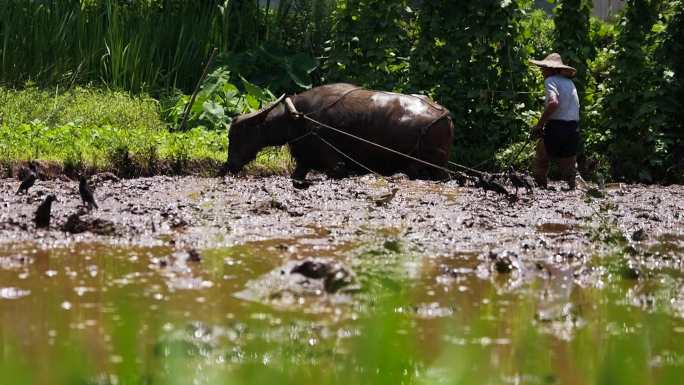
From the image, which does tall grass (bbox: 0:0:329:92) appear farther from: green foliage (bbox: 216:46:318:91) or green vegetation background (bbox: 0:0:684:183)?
green foliage (bbox: 216:46:318:91)

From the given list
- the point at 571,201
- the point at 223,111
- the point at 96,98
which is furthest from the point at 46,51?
the point at 571,201

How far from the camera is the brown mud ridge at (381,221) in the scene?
6.31 meters

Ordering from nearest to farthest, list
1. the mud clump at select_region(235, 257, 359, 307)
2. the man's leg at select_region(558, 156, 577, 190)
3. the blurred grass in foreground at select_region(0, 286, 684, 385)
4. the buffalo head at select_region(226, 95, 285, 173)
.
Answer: the blurred grass in foreground at select_region(0, 286, 684, 385) → the mud clump at select_region(235, 257, 359, 307) → the man's leg at select_region(558, 156, 577, 190) → the buffalo head at select_region(226, 95, 285, 173)

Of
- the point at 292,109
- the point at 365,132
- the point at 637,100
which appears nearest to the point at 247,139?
Answer: the point at 292,109

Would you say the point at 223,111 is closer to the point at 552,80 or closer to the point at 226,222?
the point at 552,80

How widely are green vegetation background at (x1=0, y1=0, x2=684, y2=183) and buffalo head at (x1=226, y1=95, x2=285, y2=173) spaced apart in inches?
18.4

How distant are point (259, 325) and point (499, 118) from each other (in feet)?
31.0

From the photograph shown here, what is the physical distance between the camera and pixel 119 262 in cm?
579

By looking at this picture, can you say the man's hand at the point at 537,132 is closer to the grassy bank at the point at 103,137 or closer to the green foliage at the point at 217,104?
the grassy bank at the point at 103,137

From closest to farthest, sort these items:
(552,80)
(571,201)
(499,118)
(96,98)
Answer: (571,201)
(552,80)
(499,118)
(96,98)

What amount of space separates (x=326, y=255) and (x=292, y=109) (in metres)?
5.21

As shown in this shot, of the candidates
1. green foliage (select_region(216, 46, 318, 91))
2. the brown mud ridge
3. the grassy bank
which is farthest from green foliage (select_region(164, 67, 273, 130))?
the brown mud ridge

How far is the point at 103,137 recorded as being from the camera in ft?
39.5

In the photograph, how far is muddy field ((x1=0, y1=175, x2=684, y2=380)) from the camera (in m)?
4.64
